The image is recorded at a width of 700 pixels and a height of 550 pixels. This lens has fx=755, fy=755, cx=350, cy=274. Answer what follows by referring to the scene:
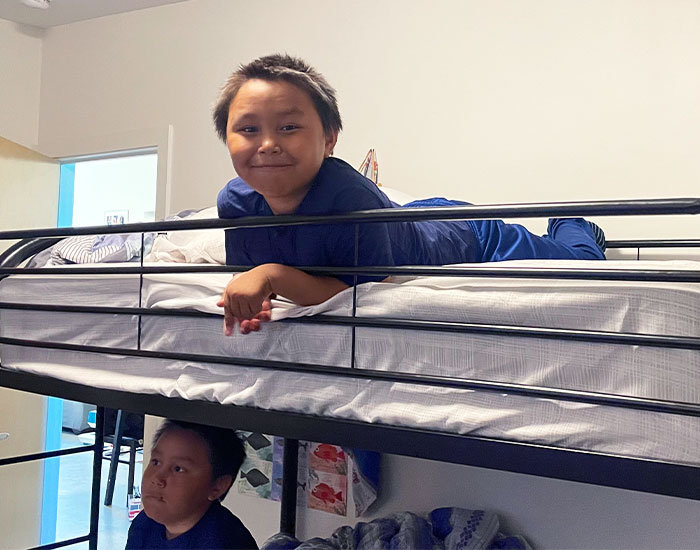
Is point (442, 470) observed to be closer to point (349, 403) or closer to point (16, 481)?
point (349, 403)

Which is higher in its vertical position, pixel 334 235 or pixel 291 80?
pixel 291 80

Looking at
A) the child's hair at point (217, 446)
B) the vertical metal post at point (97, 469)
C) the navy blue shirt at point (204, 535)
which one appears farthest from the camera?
the vertical metal post at point (97, 469)

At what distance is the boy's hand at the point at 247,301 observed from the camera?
121cm

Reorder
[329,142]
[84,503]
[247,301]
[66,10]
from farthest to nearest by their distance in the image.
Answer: [84,503], [66,10], [329,142], [247,301]

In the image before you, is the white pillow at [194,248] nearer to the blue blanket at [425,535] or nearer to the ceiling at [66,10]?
the blue blanket at [425,535]

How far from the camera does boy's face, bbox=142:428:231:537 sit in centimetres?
202

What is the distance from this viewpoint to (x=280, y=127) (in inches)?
49.7

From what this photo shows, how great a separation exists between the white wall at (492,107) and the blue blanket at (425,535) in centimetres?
10

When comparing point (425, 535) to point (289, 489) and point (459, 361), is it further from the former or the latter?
point (459, 361)

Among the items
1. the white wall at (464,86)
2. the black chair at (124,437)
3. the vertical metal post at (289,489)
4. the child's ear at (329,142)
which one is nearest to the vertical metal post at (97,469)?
the vertical metal post at (289,489)

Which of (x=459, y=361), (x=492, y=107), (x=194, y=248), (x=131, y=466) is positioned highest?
(x=492, y=107)

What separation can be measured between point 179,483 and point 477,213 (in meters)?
1.32

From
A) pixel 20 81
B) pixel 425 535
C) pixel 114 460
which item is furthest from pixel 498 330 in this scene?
pixel 114 460

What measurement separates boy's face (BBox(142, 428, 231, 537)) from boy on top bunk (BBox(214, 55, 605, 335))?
0.92 m
